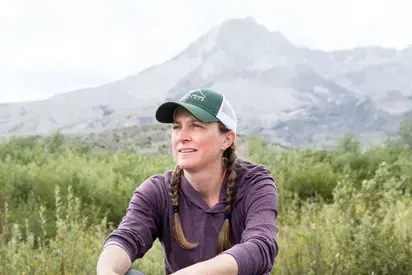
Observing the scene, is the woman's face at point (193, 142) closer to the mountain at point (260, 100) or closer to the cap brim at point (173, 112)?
the cap brim at point (173, 112)

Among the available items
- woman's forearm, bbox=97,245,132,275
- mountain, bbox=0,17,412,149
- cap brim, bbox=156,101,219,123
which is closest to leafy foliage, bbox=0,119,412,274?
cap brim, bbox=156,101,219,123

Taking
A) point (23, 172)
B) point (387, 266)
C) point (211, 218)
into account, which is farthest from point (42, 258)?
point (23, 172)

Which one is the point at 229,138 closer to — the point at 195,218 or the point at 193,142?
the point at 193,142

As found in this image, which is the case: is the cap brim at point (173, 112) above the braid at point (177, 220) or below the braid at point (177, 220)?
above

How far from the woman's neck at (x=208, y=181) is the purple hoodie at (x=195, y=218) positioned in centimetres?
3

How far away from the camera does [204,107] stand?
2.30m

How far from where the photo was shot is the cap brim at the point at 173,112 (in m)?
2.27

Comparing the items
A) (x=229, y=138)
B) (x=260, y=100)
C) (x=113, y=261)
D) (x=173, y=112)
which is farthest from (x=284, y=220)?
(x=260, y=100)

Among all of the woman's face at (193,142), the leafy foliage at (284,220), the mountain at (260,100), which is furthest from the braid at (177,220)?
the mountain at (260,100)

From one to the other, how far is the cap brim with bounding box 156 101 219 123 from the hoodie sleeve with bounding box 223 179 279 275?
37 cm

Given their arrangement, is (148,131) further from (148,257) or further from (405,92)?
(405,92)

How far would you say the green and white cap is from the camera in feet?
7.48

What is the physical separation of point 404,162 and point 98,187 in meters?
5.93

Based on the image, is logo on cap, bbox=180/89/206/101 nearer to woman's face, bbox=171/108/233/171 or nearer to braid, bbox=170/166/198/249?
woman's face, bbox=171/108/233/171
